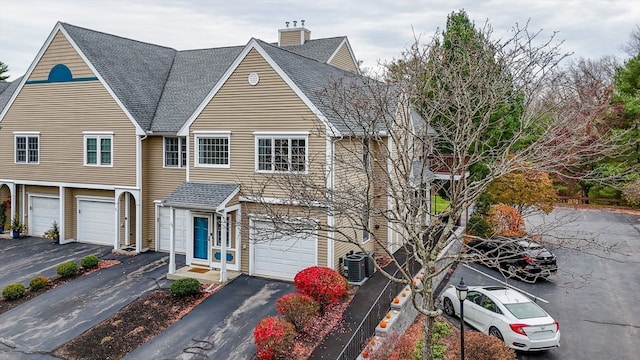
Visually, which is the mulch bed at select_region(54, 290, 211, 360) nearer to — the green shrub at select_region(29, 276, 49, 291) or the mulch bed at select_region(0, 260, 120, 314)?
the mulch bed at select_region(0, 260, 120, 314)

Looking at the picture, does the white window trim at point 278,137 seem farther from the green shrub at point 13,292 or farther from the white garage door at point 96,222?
the white garage door at point 96,222

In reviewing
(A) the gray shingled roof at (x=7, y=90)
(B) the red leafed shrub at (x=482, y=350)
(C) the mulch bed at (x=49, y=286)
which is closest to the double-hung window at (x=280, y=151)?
(B) the red leafed shrub at (x=482, y=350)

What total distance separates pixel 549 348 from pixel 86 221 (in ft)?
69.1

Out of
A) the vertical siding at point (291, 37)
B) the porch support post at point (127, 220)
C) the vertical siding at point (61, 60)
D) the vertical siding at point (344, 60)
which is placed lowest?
the porch support post at point (127, 220)

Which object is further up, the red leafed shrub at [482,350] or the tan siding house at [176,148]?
the tan siding house at [176,148]

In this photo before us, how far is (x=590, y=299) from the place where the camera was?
1719 centimetres

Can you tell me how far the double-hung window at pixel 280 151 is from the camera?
16.5 metres

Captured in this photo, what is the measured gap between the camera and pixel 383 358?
34.7 ft

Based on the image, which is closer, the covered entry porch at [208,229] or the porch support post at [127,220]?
the covered entry porch at [208,229]

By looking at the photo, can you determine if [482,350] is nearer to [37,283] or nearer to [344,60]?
[37,283]

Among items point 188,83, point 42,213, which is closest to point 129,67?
point 188,83

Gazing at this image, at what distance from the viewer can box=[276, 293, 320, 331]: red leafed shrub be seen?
12.4 meters

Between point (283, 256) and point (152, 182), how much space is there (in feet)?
27.2

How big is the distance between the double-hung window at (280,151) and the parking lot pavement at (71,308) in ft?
19.4
